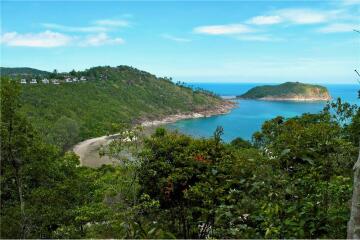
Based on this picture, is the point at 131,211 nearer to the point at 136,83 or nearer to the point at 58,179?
the point at 58,179

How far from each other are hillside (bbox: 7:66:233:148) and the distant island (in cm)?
4108

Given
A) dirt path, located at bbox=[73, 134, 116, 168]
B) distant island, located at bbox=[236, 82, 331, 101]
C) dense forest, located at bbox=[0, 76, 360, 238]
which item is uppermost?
distant island, located at bbox=[236, 82, 331, 101]

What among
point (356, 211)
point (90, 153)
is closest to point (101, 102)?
point (90, 153)

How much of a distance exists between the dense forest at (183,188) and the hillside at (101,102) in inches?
1250

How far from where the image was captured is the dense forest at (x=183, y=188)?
162 inches

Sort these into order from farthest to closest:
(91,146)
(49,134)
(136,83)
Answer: (136,83)
(91,146)
(49,134)

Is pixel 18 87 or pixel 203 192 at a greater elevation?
pixel 18 87

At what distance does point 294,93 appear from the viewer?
15862 cm

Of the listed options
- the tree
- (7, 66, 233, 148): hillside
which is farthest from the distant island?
the tree

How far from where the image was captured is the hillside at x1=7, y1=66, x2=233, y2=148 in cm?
5856

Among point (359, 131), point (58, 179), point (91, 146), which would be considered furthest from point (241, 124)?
point (58, 179)

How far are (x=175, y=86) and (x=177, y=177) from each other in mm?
119294

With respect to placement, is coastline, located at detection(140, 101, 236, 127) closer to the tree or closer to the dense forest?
the dense forest

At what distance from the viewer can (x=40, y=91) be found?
77.3 m
